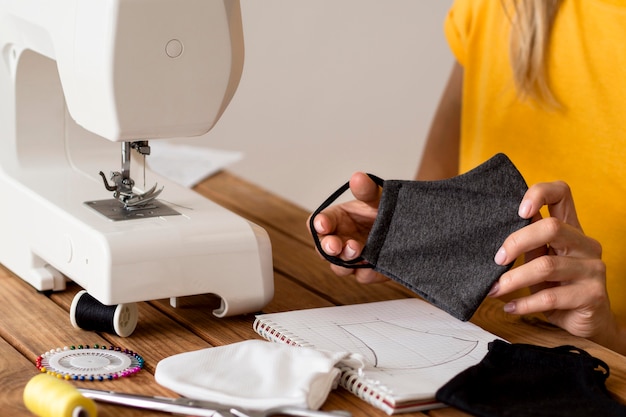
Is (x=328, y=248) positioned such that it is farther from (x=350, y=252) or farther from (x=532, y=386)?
(x=532, y=386)

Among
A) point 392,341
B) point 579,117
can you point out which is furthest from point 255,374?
point 579,117

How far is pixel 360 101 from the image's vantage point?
4691mm

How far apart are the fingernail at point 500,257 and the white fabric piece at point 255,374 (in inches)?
10.7

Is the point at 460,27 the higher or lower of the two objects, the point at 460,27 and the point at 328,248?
the higher

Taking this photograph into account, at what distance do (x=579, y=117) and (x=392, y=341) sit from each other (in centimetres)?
81

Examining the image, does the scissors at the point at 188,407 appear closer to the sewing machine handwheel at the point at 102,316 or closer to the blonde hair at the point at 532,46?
the sewing machine handwheel at the point at 102,316

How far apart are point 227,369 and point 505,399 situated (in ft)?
1.04

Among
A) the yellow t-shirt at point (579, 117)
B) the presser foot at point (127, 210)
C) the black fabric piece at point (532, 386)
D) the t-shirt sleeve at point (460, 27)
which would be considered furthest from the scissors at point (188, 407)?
the t-shirt sleeve at point (460, 27)

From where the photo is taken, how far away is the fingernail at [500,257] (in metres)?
1.27

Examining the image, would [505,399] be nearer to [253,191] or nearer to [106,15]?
[106,15]

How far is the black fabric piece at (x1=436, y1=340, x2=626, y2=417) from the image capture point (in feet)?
3.42

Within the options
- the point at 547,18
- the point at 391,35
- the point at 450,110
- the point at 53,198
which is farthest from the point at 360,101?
the point at 53,198

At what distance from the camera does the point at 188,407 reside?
102 cm

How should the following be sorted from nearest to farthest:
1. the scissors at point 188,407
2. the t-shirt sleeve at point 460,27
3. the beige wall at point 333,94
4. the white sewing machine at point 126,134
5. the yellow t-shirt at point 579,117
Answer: the scissors at point 188,407, the white sewing machine at point 126,134, the yellow t-shirt at point 579,117, the t-shirt sleeve at point 460,27, the beige wall at point 333,94
